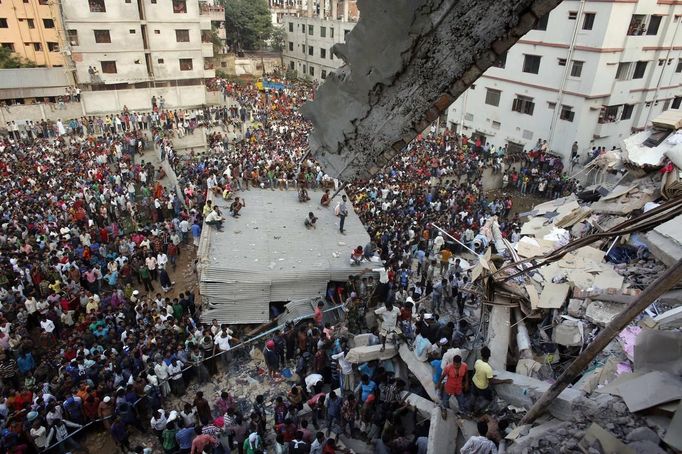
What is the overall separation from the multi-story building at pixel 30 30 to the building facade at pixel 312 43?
880 inches

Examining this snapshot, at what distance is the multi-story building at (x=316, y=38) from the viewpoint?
4194 cm

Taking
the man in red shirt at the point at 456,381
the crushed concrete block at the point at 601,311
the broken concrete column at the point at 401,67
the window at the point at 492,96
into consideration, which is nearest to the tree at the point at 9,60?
the window at the point at 492,96

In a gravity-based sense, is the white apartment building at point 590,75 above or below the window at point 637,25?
below

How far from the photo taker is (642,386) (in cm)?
484

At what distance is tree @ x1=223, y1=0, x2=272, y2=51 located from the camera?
47125 millimetres

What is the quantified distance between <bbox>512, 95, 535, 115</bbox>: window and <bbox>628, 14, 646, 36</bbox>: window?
18.1 feet

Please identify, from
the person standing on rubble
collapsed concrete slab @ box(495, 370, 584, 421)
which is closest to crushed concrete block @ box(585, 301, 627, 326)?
collapsed concrete slab @ box(495, 370, 584, 421)

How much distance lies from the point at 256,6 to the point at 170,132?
1136 inches

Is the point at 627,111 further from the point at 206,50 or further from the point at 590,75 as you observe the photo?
the point at 206,50

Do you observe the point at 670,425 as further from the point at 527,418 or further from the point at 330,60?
the point at 330,60

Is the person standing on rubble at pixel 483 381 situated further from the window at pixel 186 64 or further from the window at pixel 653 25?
the window at pixel 186 64

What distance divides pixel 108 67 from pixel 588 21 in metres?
29.1

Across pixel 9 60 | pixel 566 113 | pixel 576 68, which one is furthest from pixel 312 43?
pixel 566 113

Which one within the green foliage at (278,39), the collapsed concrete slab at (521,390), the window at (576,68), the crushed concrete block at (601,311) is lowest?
the crushed concrete block at (601,311)
